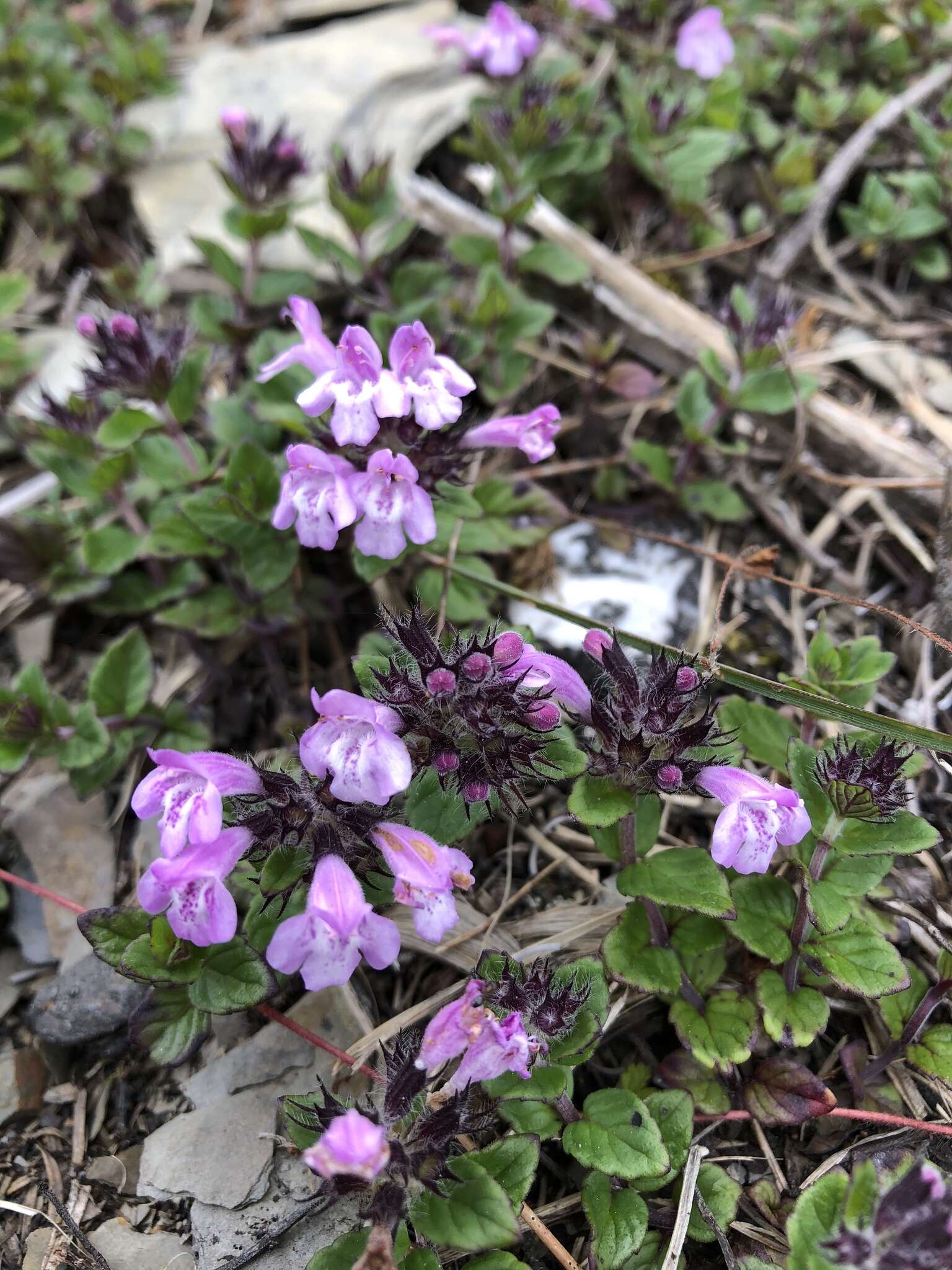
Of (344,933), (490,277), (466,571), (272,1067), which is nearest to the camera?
(344,933)

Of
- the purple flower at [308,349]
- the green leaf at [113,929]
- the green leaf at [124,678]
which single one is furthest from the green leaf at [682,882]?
the green leaf at [124,678]

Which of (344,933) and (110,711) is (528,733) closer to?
(344,933)

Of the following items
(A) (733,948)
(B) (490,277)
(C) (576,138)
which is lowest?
(A) (733,948)

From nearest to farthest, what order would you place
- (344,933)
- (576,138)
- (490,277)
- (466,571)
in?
(344,933), (466,571), (490,277), (576,138)

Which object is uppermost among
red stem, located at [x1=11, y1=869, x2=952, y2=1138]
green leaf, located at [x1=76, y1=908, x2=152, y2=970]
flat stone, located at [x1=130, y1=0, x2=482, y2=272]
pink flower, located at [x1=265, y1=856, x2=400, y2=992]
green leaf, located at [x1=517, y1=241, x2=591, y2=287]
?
flat stone, located at [x1=130, y1=0, x2=482, y2=272]

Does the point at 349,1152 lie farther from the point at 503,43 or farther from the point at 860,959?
the point at 503,43

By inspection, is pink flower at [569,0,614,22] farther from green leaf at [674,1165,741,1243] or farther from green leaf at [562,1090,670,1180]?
green leaf at [674,1165,741,1243]

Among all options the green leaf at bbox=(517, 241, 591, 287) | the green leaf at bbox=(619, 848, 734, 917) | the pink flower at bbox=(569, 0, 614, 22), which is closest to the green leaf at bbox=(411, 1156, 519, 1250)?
the green leaf at bbox=(619, 848, 734, 917)

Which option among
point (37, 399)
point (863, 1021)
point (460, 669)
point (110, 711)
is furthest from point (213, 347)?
point (863, 1021)
